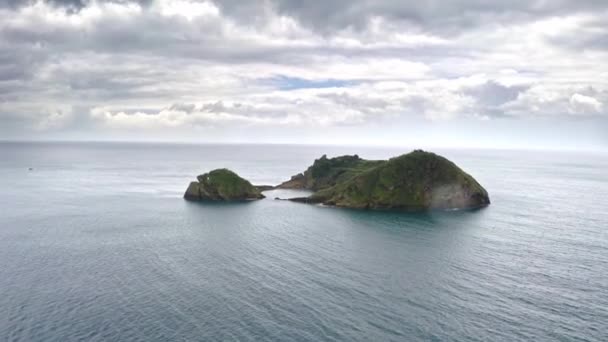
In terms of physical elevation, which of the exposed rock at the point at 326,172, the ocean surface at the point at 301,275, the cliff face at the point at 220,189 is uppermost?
the exposed rock at the point at 326,172

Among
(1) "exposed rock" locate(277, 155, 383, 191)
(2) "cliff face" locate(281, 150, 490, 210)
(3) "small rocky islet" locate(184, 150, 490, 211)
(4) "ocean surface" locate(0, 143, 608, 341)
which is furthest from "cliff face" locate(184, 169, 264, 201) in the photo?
(1) "exposed rock" locate(277, 155, 383, 191)

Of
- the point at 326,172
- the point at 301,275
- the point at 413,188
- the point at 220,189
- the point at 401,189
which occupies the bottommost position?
the point at 301,275

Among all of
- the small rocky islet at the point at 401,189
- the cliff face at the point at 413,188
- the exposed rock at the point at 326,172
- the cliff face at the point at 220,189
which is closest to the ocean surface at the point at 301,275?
the cliff face at the point at 413,188

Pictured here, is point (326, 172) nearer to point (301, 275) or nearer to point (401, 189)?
point (401, 189)

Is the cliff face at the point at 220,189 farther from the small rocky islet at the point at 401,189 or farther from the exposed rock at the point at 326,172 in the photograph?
the exposed rock at the point at 326,172

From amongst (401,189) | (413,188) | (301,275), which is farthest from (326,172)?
(301,275)

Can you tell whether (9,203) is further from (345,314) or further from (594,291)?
(594,291)
